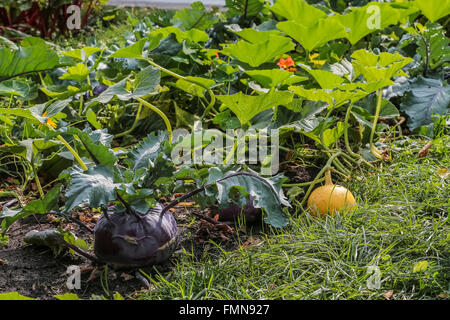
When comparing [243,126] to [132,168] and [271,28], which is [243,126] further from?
[271,28]

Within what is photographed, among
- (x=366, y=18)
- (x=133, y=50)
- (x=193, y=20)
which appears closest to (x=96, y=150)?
(x=133, y=50)

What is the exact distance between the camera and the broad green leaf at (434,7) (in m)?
2.96

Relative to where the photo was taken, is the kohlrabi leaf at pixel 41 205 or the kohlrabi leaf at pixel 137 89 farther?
the kohlrabi leaf at pixel 137 89

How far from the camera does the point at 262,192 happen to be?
5.63 ft

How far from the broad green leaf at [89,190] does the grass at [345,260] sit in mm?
282

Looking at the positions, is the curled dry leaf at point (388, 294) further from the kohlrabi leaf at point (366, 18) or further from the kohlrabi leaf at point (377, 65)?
the kohlrabi leaf at point (366, 18)

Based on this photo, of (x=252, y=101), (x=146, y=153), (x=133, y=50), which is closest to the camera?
(x=146, y=153)

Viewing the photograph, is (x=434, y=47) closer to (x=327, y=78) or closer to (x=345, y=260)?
(x=327, y=78)

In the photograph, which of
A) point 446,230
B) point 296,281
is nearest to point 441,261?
point 446,230

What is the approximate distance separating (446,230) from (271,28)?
1.60 meters

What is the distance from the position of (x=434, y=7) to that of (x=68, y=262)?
2.29m

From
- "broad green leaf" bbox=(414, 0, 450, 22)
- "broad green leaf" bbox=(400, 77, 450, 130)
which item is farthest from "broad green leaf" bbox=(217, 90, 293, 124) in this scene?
"broad green leaf" bbox=(414, 0, 450, 22)

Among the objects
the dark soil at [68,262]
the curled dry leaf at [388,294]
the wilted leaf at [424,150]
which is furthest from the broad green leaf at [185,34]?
the curled dry leaf at [388,294]

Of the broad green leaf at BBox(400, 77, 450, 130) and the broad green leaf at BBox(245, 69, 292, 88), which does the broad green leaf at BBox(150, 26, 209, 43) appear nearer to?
the broad green leaf at BBox(245, 69, 292, 88)
